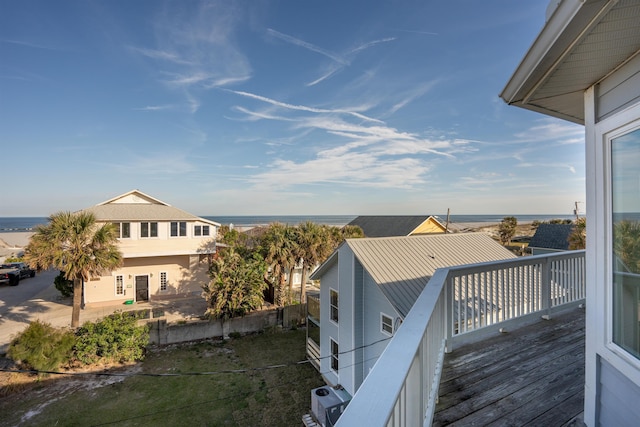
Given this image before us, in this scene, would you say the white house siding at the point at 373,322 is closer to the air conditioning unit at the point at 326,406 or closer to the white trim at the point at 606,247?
the air conditioning unit at the point at 326,406

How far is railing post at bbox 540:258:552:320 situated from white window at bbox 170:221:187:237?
17516mm

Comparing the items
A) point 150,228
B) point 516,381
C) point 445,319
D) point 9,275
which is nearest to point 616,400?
point 516,381

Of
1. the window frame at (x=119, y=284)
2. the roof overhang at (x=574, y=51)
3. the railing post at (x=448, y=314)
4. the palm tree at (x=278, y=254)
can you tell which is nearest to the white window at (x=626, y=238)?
the roof overhang at (x=574, y=51)

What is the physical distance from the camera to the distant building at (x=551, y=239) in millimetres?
19344

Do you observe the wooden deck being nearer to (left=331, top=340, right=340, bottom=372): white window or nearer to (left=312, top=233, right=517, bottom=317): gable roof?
(left=312, top=233, right=517, bottom=317): gable roof

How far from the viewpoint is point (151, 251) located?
1677 cm

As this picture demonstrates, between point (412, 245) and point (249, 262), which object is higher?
point (412, 245)

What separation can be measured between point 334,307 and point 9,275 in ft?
76.7

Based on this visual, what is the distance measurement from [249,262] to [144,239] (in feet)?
21.3

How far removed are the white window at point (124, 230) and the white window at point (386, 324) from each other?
14.6m

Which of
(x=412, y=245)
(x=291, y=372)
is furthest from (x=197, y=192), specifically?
(x=412, y=245)

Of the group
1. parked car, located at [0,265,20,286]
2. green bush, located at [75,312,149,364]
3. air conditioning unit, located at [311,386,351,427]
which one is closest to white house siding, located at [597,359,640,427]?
air conditioning unit, located at [311,386,351,427]

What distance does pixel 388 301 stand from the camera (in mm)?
8320

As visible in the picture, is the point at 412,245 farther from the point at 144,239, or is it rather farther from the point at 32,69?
the point at 32,69
